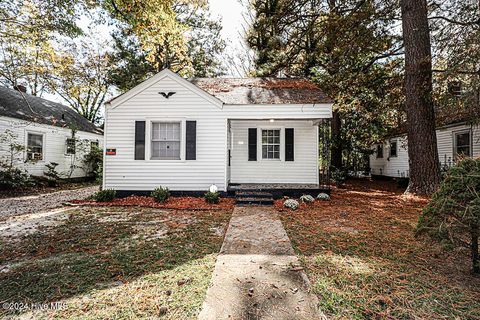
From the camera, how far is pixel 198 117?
8.13 meters

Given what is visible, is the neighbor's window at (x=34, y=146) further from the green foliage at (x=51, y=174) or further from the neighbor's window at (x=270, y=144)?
the neighbor's window at (x=270, y=144)

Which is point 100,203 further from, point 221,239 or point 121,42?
point 121,42

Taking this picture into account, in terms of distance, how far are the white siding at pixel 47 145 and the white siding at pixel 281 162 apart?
11186mm

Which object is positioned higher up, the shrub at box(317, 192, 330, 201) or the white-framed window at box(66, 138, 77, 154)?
the white-framed window at box(66, 138, 77, 154)

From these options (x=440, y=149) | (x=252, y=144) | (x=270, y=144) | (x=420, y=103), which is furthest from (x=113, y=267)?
(x=440, y=149)

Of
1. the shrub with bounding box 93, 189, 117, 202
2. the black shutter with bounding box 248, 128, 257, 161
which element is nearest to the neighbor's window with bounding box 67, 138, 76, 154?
the shrub with bounding box 93, 189, 117, 202

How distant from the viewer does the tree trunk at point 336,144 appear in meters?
13.4

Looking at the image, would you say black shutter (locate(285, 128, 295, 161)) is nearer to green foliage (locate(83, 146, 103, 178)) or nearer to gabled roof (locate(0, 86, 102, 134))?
gabled roof (locate(0, 86, 102, 134))

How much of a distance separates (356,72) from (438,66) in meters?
2.93

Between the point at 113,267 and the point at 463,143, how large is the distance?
16.0 meters

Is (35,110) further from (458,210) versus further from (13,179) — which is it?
(458,210)

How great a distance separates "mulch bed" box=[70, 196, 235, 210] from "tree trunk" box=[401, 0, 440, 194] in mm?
6365

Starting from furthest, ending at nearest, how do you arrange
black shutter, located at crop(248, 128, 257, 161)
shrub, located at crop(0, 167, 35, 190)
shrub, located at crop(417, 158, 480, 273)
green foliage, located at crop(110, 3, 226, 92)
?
green foliage, located at crop(110, 3, 226, 92) → shrub, located at crop(0, 167, 35, 190) → black shutter, located at crop(248, 128, 257, 161) → shrub, located at crop(417, 158, 480, 273)

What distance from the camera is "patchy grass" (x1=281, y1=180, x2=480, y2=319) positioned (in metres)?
2.14
